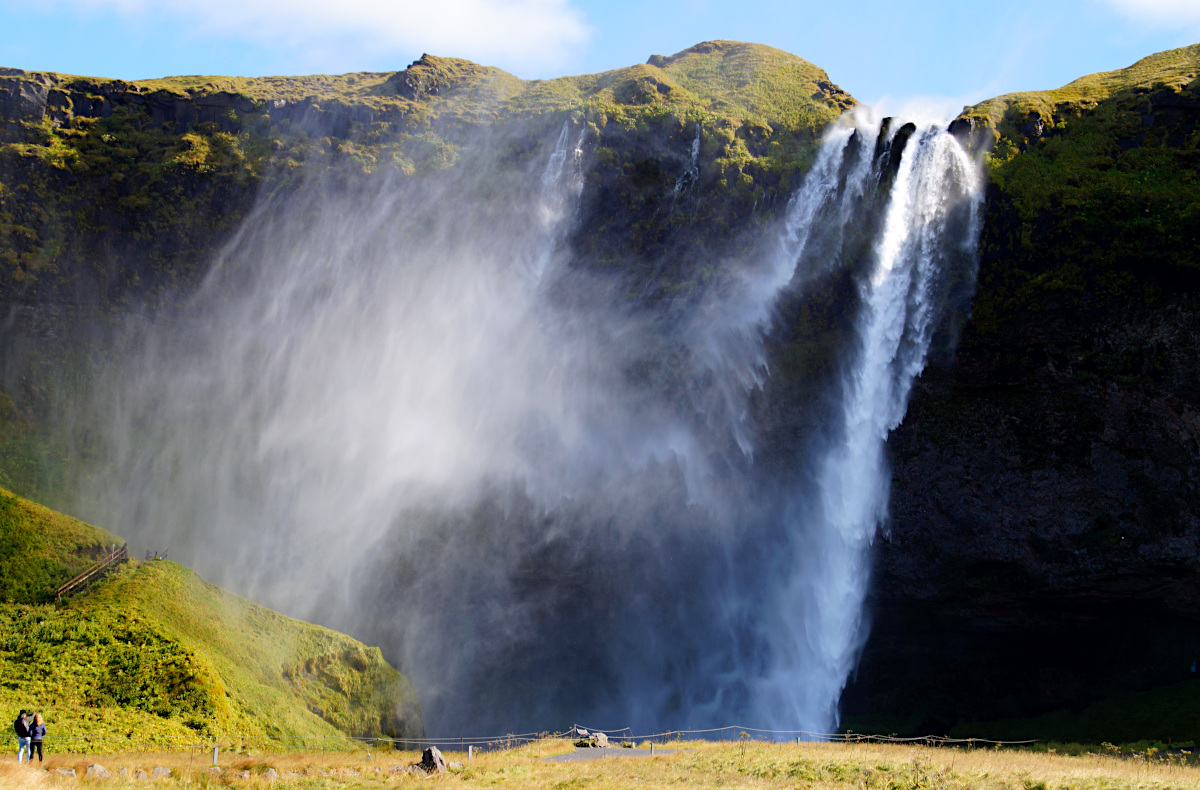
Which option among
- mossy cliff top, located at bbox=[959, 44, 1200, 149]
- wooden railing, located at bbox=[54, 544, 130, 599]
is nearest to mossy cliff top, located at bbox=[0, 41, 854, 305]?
mossy cliff top, located at bbox=[959, 44, 1200, 149]

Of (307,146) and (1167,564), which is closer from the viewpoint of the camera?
(1167,564)

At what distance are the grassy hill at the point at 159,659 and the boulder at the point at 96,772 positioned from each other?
349 cm

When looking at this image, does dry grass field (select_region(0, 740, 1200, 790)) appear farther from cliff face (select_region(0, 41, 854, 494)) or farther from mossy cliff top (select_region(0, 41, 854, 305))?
mossy cliff top (select_region(0, 41, 854, 305))

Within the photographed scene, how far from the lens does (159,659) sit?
2291cm

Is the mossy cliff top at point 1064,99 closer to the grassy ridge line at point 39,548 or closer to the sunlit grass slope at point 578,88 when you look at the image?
the sunlit grass slope at point 578,88

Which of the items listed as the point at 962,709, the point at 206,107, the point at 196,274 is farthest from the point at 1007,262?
the point at 206,107

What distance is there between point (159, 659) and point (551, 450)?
24.0 meters

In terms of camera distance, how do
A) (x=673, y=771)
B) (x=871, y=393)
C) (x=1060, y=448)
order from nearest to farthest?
(x=673, y=771)
(x=1060, y=448)
(x=871, y=393)

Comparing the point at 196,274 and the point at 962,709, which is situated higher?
the point at 196,274

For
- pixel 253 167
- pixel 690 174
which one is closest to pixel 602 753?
pixel 690 174

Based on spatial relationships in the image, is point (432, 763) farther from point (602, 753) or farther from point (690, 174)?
point (690, 174)

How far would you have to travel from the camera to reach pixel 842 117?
45312 mm

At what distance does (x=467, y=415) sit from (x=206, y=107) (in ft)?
97.2

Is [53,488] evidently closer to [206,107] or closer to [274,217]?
[274,217]
